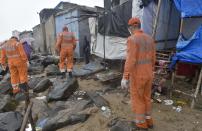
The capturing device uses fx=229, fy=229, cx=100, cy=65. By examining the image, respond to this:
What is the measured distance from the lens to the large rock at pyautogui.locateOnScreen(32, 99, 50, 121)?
5.41 metres

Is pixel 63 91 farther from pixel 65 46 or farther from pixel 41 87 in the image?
pixel 65 46

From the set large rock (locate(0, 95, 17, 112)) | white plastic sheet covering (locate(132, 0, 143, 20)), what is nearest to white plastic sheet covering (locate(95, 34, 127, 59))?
white plastic sheet covering (locate(132, 0, 143, 20))

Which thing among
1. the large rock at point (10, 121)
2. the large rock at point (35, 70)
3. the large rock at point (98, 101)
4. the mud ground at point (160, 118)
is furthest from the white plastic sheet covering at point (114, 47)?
the large rock at point (10, 121)

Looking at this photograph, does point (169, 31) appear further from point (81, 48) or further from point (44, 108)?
point (81, 48)

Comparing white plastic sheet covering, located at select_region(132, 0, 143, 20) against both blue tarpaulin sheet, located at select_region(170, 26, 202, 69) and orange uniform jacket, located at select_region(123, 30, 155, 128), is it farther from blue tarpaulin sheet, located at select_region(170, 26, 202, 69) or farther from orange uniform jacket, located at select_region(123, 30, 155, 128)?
orange uniform jacket, located at select_region(123, 30, 155, 128)

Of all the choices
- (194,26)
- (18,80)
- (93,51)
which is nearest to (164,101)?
(194,26)

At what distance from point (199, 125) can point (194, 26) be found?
3.67 metres

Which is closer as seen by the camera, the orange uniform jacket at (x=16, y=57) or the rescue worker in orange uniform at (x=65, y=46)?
the orange uniform jacket at (x=16, y=57)

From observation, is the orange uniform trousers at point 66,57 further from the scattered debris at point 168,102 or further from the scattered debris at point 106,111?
the scattered debris at point 168,102

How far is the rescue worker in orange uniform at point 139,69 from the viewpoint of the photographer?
3.93 metres

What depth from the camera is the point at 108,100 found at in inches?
234

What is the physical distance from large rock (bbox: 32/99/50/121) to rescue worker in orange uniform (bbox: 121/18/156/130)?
234 centimetres

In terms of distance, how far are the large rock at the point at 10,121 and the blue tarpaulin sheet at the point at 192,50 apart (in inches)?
152

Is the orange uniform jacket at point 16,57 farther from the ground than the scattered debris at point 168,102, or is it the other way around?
the orange uniform jacket at point 16,57
